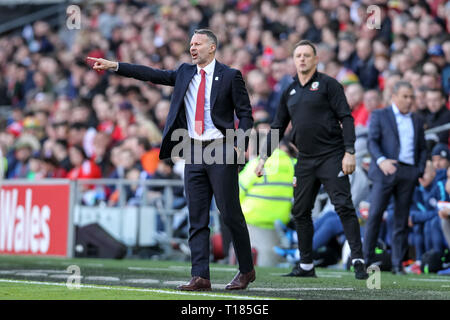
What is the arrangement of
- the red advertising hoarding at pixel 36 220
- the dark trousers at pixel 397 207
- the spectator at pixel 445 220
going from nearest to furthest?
1. the dark trousers at pixel 397 207
2. the spectator at pixel 445 220
3. the red advertising hoarding at pixel 36 220

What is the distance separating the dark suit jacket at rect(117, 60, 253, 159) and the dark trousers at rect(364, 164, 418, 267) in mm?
3334

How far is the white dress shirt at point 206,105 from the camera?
6875mm

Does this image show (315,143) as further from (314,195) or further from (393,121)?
(393,121)

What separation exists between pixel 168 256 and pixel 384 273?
467cm

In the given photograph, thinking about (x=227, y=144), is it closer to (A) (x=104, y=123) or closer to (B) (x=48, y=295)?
(B) (x=48, y=295)

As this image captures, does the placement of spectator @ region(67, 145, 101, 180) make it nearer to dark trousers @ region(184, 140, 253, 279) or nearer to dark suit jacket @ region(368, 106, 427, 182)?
dark suit jacket @ region(368, 106, 427, 182)

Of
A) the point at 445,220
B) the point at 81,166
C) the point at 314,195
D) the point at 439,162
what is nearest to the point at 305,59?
the point at 314,195

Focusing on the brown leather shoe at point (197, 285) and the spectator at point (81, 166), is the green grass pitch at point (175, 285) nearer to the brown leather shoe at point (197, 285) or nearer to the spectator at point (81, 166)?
the brown leather shoe at point (197, 285)

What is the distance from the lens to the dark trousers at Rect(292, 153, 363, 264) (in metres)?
8.53

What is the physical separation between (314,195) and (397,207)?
4.70 feet

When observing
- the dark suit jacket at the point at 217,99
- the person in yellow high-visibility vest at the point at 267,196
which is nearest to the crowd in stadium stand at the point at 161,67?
the person in yellow high-visibility vest at the point at 267,196

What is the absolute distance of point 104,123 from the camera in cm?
1845

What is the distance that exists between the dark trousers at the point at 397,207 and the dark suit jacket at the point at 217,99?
3.33 metres
